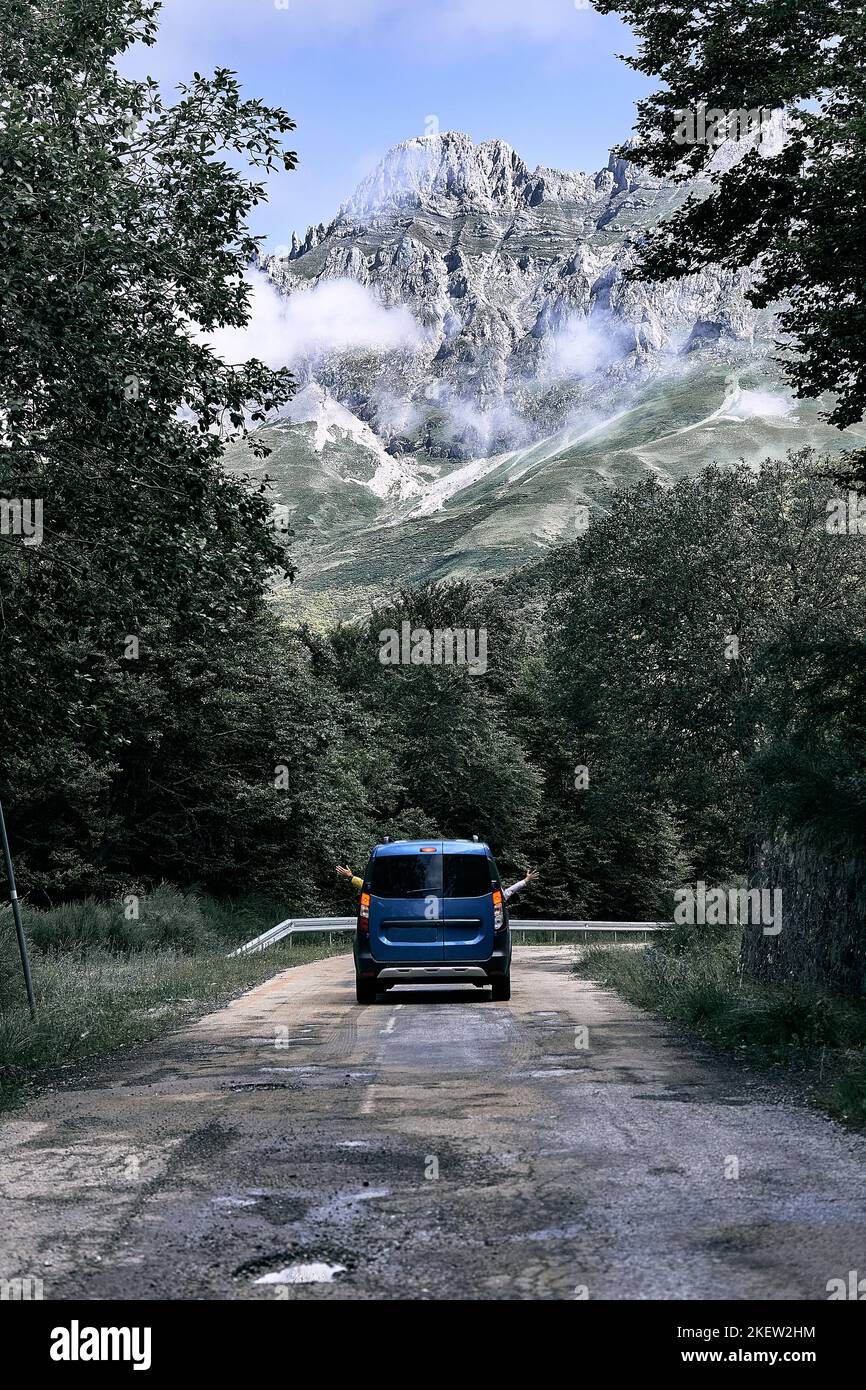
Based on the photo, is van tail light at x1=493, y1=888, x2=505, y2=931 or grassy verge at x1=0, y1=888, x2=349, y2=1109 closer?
grassy verge at x1=0, y1=888, x2=349, y2=1109

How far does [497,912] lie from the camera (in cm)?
1675

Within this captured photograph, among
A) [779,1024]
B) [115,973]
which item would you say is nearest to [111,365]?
[779,1024]

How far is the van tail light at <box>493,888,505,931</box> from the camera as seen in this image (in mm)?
16734

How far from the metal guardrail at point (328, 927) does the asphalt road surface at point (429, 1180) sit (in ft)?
60.6

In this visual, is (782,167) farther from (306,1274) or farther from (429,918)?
(306,1274)

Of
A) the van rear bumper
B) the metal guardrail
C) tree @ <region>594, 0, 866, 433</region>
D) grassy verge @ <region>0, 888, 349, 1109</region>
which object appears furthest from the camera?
the metal guardrail

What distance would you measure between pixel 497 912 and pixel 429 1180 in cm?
1034

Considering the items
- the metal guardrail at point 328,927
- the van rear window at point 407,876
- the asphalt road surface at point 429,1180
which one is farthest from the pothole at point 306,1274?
the metal guardrail at point 328,927

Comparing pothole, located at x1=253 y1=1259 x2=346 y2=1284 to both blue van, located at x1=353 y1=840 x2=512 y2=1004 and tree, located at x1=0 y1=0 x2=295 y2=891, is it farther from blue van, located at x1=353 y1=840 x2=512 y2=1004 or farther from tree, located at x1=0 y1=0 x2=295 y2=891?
blue van, located at x1=353 y1=840 x2=512 y2=1004

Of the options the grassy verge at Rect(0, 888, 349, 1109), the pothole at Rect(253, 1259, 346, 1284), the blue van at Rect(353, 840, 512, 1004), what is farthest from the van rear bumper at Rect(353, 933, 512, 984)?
the pothole at Rect(253, 1259, 346, 1284)

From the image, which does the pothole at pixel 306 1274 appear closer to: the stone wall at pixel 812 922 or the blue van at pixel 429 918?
the stone wall at pixel 812 922

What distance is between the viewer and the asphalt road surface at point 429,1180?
485 centimetres
